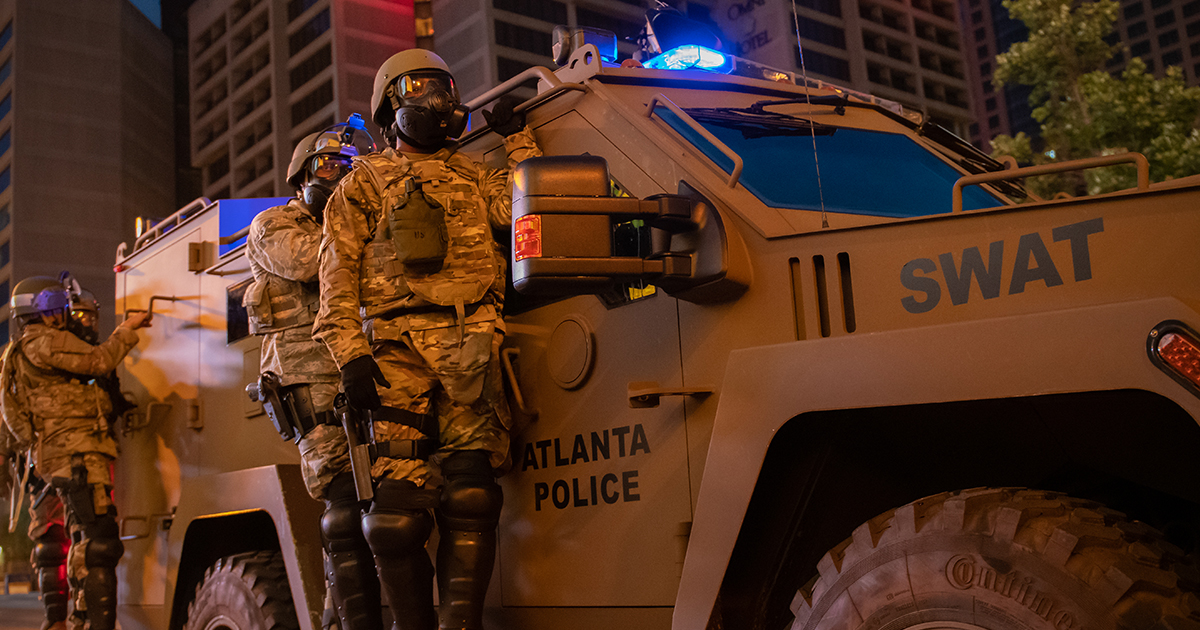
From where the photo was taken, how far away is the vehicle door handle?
2.64m

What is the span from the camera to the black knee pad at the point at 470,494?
302cm

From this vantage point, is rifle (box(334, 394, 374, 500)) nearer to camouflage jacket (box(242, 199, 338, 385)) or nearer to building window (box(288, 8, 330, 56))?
camouflage jacket (box(242, 199, 338, 385))

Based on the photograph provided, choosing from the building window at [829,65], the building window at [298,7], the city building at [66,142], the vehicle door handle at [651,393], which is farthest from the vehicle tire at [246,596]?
the building window at [829,65]

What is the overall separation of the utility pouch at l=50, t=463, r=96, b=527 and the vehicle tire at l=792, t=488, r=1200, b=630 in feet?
14.8

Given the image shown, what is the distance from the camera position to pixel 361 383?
297 centimetres

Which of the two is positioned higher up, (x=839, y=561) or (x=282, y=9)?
(x=282, y=9)

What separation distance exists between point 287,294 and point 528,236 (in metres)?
1.97

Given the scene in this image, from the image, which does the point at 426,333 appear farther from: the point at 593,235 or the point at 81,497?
the point at 81,497

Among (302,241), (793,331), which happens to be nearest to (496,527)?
(793,331)

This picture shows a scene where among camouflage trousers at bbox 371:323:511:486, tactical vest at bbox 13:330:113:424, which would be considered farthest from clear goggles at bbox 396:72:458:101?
tactical vest at bbox 13:330:113:424

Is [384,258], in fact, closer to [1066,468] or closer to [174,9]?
[1066,468]

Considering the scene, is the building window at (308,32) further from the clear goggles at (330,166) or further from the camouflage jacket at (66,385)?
the clear goggles at (330,166)

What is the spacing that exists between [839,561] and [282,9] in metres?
60.9

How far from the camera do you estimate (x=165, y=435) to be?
5.20 metres
